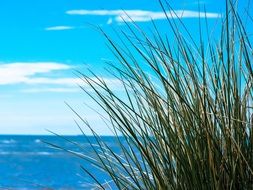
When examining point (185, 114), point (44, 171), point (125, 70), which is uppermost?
point (44, 171)

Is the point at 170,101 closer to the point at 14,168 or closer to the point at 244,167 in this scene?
the point at 244,167

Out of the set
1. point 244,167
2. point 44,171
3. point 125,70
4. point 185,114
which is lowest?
point 244,167

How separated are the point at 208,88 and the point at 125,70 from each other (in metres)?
0.28

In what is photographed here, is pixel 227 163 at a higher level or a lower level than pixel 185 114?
lower

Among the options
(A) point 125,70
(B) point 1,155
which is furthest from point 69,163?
(A) point 125,70

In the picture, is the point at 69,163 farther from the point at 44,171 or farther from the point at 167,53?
the point at 167,53

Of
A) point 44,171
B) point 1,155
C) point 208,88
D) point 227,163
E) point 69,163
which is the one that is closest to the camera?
point 227,163

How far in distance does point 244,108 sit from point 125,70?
401 millimetres

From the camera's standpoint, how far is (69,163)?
54406 mm

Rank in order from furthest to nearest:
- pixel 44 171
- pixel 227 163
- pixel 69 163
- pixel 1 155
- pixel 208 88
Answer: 1. pixel 69 163
2. pixel 1 155
3. pixel 44 171
4. pixel 208 88
5. pixel 227 163

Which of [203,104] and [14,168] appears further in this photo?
[14,168]

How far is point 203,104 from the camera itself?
76.9 inches

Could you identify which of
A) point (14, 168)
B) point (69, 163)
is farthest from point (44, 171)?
point (69, 163)

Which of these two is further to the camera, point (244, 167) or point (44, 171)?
point (44, 171)
